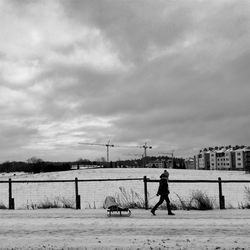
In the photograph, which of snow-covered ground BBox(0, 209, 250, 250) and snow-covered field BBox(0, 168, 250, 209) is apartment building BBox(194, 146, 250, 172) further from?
snow-covered ground BBox(0, 209, 250, 250)

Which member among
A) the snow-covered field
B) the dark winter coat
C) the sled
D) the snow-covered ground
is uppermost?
the dark winter coat

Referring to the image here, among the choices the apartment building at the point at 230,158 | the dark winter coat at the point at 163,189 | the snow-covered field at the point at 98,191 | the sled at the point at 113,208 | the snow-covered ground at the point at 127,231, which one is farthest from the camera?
the apartment building at the point at 230,158

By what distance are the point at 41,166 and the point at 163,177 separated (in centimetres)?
9262

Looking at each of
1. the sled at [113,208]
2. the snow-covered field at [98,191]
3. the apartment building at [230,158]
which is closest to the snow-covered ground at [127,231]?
the sled at [113,208]

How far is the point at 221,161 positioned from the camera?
194250 mm

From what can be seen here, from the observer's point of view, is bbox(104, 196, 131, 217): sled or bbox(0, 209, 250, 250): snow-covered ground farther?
bbox(104, 196, 131, 217): sled

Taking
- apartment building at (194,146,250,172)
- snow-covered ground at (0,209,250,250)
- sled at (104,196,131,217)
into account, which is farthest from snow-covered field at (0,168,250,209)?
apartment building at (194,146,250,172)

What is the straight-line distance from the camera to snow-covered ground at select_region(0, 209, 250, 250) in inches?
346

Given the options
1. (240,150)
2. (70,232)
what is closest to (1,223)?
(70,232)

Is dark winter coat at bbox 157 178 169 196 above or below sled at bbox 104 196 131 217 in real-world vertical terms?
above

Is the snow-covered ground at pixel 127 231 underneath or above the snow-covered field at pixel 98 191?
above

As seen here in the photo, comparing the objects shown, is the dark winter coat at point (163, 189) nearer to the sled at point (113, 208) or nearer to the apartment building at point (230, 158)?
the sled at point (113, 208)

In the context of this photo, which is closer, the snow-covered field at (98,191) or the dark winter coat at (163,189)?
the dark winter coat at (163,189)

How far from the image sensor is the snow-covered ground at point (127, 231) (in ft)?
28.8
